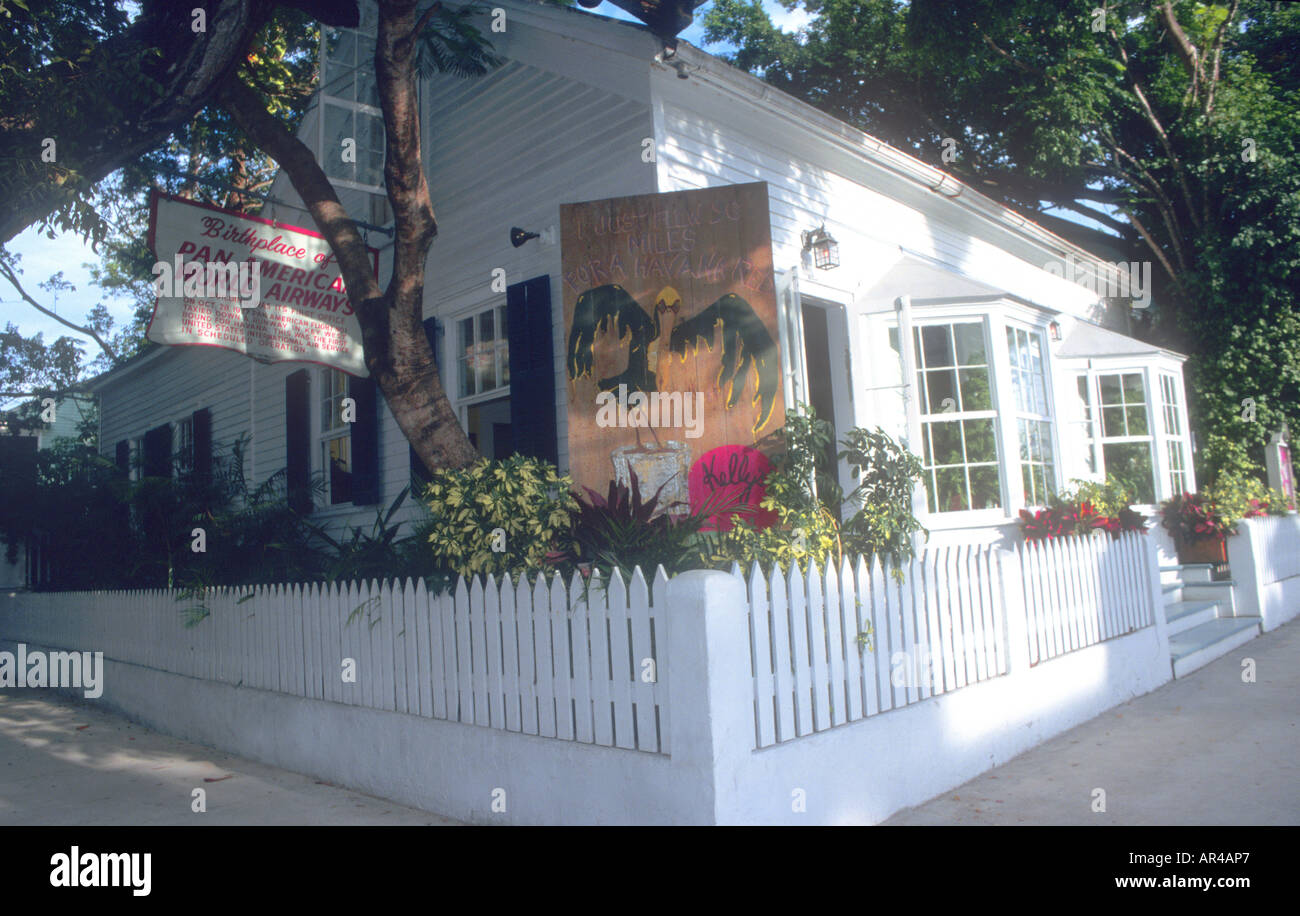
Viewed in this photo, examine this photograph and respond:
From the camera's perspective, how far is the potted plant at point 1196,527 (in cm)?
1003

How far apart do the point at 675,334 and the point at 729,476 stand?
1.14m

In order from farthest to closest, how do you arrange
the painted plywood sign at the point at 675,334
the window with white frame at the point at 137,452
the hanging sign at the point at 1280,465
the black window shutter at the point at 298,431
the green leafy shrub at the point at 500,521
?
1. the window with white frame at the point at 137,452
2. the hanging sign at the point at 1280,465
3. the black window shutter at the point at 298,431
4. the painted plywood sign at the point at 675,334
5. the green leafy shrub at the point at 500,521

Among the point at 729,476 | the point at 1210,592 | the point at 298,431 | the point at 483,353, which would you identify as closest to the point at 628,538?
the point at 729,476

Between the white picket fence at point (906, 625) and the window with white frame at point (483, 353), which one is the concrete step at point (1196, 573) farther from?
the window with white frame at point (483, 353)

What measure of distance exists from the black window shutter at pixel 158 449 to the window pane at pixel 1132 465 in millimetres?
13943

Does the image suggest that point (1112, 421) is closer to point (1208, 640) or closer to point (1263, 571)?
point (1263, 571)

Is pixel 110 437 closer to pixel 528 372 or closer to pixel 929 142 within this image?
pixel 528 372

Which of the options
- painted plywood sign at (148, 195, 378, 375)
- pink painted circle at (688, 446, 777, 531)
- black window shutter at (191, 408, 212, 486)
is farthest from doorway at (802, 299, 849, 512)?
black window shutter at (191, 408, 212, 486)

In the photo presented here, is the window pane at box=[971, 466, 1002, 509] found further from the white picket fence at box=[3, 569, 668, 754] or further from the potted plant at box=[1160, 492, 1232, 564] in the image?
the white picket fence at box=[3, 569, 668, 754]

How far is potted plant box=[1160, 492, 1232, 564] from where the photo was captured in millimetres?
10031

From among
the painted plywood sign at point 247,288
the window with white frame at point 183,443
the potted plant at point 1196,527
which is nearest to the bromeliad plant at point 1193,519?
the potted plant at point 1196,527

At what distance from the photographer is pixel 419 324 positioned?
6.66 meters

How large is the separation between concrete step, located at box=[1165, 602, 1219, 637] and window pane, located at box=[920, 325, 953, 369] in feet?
10.5

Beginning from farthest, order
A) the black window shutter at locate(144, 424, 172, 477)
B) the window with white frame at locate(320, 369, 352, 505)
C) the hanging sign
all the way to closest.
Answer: the black window shutter at locate(144, 424, 172, 477)
the hanging sign
the window with white frame at locate(320, 369, 352, 505)
